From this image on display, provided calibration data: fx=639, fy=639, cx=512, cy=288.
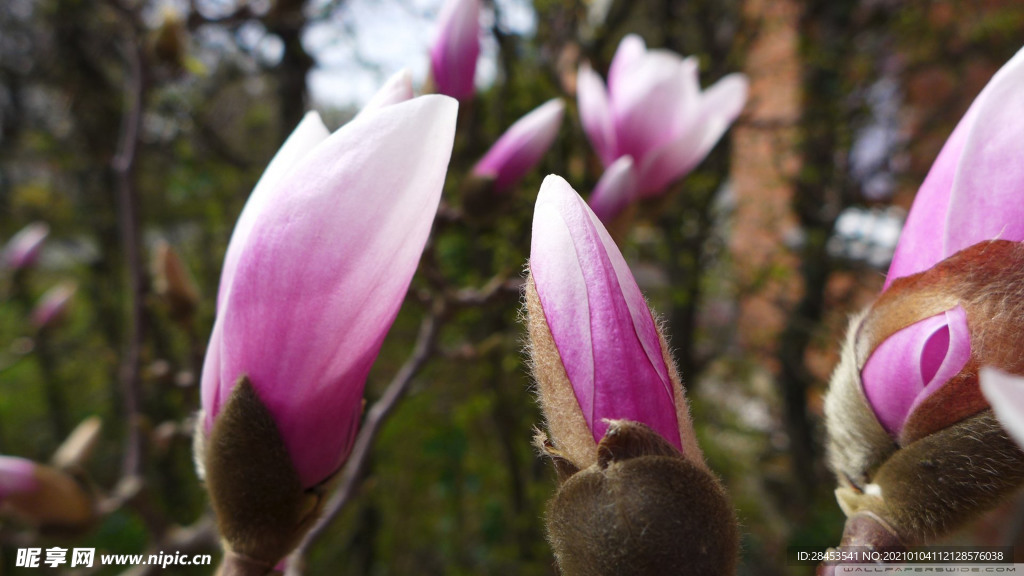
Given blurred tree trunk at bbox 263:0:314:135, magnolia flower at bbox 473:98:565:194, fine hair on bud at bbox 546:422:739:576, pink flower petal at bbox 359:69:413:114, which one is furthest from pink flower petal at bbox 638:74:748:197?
blurred tree trunk at bbox 263:0:314:135

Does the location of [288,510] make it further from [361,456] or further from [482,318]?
[482,318]

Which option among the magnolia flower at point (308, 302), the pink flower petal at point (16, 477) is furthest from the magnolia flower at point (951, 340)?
A: the pink flower petal at point (16, 477)

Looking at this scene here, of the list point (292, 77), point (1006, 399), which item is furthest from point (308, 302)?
point (292, 77)

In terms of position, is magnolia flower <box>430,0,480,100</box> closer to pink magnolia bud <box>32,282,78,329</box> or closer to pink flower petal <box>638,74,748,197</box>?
pink flower petal <box>638,74,748,197</box>

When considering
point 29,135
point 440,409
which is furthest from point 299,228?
point 29,135

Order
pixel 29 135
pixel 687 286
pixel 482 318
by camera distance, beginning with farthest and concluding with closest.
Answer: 1. pixel 29 135
2. pixel 687 286
3. pixel 482 318

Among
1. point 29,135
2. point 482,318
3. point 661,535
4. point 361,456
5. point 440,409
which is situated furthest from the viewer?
point 29,135

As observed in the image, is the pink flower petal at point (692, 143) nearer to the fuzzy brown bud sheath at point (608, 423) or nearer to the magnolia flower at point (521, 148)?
the magnolia flower at point (521, 148)
